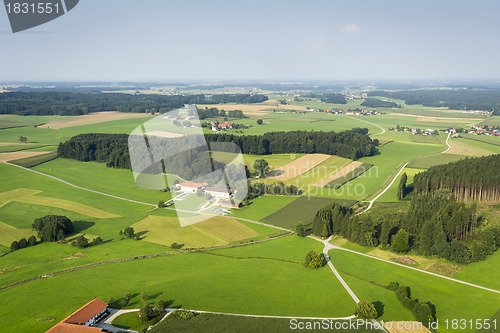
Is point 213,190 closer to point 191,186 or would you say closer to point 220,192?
point 220,192

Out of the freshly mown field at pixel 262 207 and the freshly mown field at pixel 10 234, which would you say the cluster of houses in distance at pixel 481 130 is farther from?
the freshly mown field at pixel 10 234

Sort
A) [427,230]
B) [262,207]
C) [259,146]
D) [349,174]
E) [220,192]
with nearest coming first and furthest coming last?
[427,230]
[262,207]
[220,192]
[349,174]
[259,146]

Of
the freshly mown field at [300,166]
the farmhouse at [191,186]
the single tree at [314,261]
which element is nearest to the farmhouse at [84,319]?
the single tree at [314,261]

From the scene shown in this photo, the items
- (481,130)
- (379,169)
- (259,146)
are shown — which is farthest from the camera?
(481,130)

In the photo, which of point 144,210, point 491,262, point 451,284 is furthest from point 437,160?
point 144,210

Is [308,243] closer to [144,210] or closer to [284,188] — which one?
[284,188]

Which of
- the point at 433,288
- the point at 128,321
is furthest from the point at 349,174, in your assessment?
the point at 128,321
